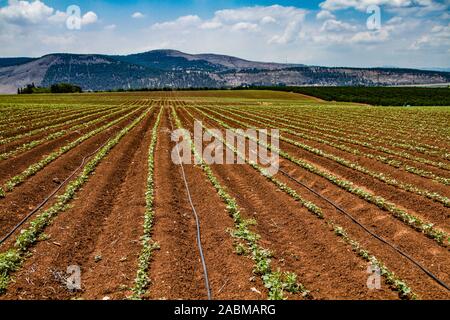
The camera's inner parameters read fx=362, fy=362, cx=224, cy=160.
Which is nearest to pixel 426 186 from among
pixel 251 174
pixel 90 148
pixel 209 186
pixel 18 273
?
pixel 251 174

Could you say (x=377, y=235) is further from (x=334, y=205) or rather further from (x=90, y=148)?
(x=90, y=148)

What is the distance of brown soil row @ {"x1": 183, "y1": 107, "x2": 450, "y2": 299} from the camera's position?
25.1 feet

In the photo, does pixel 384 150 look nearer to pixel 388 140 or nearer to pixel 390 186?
pixel 388 140

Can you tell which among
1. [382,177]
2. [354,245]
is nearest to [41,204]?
[354,245]

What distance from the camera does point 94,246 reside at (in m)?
9.05

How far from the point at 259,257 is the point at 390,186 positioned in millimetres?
7890

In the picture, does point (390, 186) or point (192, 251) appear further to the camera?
point (390, 186)

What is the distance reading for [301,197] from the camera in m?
12.6

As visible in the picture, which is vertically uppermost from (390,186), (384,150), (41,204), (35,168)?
(35,168)

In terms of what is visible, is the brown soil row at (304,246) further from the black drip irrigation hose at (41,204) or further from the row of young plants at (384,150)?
the row of young plants at (384,150)

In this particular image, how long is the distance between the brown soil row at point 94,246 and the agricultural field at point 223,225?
38mm

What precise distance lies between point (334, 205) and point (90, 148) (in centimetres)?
1434
